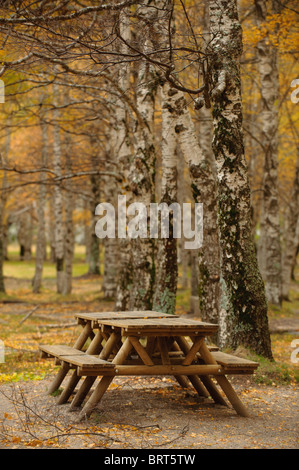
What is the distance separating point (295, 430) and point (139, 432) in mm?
1662

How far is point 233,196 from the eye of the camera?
8.45 metres

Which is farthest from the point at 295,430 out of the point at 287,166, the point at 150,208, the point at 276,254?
the point at 287,166

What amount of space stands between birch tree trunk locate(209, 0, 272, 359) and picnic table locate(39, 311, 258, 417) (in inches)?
55.0

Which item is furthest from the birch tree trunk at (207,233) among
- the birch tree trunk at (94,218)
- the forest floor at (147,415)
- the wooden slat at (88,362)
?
the birch tree trunk at (94,218)

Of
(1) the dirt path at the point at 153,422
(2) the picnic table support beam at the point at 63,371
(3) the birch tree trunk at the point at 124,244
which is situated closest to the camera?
(1) the dirt path at the point at 153,422

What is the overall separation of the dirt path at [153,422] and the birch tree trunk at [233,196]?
3.58 feet

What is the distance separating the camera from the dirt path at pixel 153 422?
5184 millimetres

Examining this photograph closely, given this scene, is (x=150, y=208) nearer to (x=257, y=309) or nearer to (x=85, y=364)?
(x=257, y=309)

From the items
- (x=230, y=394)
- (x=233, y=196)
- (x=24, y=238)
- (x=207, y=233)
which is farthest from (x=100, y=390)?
(x=24, y=238)

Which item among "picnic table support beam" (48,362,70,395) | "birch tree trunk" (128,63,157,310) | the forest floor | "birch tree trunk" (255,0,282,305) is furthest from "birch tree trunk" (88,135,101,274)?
"picnic table support beam" (48,362,70,395)

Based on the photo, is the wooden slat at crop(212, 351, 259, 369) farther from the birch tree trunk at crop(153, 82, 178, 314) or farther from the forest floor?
the birch tree trunk at crop(153, 82, 178, 314)

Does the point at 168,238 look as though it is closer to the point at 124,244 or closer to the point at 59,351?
the point at 124,244

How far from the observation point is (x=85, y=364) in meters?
5.67

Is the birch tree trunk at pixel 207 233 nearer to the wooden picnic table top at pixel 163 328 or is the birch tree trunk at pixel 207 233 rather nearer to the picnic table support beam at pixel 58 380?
the picnic table support beam at pixel 58 380
